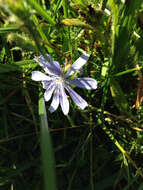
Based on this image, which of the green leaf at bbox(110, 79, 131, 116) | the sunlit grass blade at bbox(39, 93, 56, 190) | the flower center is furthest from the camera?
the flower center

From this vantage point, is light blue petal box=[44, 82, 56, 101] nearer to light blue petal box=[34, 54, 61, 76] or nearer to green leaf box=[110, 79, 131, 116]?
light blue petal box=[34, 54, 61, 76]

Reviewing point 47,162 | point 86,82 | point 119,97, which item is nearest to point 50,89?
point 86,82

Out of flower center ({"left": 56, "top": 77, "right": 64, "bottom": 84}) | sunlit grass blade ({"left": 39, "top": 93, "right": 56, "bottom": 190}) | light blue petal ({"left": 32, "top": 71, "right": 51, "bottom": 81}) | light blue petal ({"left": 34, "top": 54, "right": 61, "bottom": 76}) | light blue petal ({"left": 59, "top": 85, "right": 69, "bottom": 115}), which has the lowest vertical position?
sunlit grass blade ({"left": 39, "top": 93, "right": 56, "bottom": 190})

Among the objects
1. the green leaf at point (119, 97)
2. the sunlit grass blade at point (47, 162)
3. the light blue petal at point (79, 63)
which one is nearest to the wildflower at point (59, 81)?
the light blue petal at point (79, 63)

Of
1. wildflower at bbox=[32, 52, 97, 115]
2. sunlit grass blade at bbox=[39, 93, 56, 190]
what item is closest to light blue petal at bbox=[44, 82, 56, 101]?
wildflower at bbox=[32, 52, 97, 115]

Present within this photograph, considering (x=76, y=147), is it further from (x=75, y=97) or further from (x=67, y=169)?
(x=75, y=97)

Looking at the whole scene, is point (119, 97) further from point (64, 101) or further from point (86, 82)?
point (64, 101)

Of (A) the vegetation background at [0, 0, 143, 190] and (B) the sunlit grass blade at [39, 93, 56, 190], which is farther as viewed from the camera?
(A) the vegetation background at [0, 0, 143, 190]

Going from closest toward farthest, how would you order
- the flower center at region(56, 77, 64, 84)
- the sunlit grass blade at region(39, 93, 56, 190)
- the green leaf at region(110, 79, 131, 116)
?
the sunlit grass blade at region(39, 93, 56, 190) < the green leaf at region(110, 79, 131, 116) < the flower center at region(56, 77, 64, 84)
